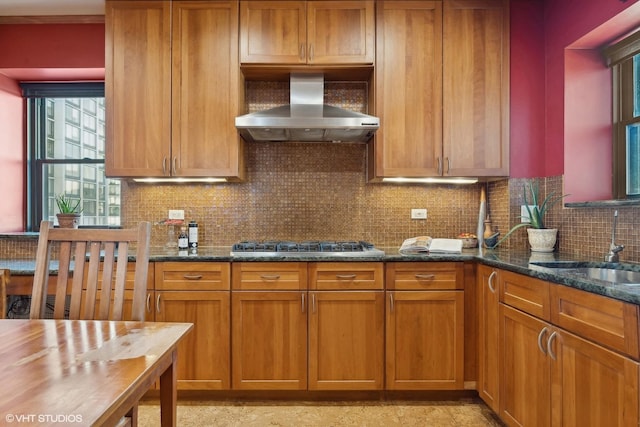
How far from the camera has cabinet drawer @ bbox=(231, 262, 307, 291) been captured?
7.67ft

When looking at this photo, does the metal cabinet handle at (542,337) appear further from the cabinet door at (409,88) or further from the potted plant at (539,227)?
the cabinet door at (409,88)

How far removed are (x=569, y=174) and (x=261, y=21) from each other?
7.25ft

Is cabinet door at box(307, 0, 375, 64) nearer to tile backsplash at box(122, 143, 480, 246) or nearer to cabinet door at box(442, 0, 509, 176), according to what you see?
cabinet door at box(442, 0, 509, 176)

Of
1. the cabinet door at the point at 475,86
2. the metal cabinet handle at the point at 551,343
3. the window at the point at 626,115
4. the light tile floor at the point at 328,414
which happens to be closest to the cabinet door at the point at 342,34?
the cabinet door at the point at 475,86

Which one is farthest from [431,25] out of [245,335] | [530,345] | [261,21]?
[245,335]

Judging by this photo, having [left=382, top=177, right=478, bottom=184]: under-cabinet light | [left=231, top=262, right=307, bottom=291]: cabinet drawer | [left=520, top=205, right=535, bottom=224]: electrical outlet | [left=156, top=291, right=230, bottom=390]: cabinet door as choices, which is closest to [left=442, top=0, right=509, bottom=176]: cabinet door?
[left=382, top=177, right=478, bottom=184]: under-cabinet light

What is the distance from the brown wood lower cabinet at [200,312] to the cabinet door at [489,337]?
150cm

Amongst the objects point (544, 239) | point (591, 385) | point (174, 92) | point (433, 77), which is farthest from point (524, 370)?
point (174, 92)

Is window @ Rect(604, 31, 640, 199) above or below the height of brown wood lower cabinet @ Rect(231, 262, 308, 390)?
above

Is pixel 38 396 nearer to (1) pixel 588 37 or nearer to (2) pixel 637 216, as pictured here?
(2) pixel 637 216

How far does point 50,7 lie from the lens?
2.78 meters

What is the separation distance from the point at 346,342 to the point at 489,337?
815 mm

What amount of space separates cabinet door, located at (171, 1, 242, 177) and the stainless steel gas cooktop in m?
0.52

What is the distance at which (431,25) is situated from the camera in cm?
262
